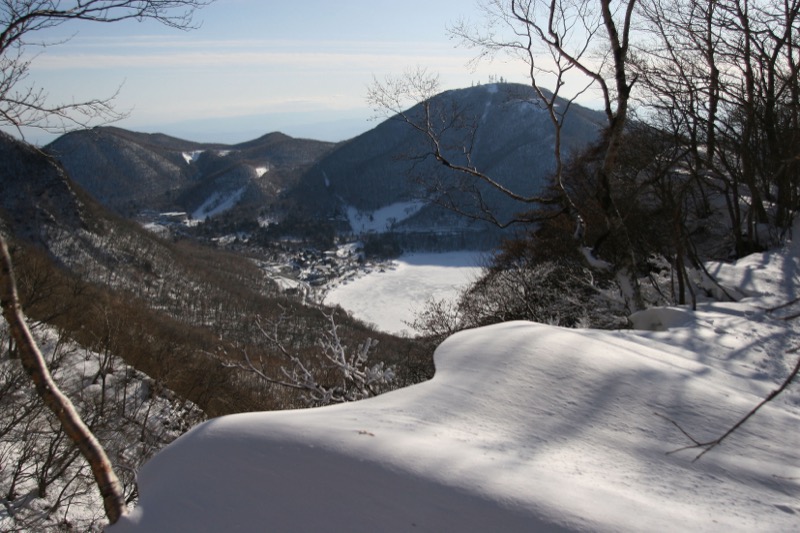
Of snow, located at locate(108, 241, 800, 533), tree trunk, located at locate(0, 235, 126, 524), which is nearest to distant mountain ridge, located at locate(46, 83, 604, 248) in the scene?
snow, located at locate(108, 241, 800, 533)

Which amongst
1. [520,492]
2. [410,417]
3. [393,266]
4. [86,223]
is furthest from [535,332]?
[393,266]

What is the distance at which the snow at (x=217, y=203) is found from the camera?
516ft

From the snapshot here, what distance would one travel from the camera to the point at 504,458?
2910 millimetres

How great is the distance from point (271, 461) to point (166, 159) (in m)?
206

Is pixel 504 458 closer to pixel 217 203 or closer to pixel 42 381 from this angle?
pixel 42 381

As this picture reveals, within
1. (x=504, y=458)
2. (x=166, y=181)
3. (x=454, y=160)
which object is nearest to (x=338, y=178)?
(x=166, y=181)

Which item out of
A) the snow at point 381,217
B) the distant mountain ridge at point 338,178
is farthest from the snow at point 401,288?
the snow at point 381,217

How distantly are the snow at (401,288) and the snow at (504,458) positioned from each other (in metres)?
63.1

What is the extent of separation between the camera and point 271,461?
2836 millimetres

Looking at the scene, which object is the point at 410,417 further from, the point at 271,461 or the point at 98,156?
the point at 98,156

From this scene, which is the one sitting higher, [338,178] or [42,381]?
[338,178]

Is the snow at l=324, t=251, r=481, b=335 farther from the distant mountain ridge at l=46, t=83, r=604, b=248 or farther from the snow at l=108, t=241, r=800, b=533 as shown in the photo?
the snow at l=108, t=241, r=800, b=533

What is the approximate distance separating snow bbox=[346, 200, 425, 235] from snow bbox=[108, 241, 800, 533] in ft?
434

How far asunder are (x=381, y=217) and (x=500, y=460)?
144 metres
